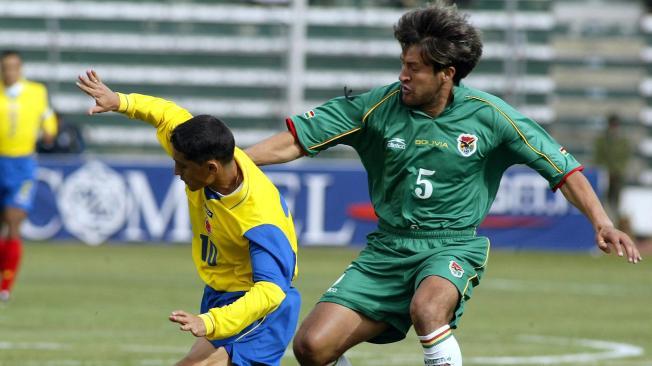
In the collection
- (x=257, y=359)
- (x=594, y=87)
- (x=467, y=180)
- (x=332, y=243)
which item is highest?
(x=467, y=180)

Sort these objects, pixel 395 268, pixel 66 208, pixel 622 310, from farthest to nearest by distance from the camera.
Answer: pixel 66 208
pixel 622 310
pixel 395 268

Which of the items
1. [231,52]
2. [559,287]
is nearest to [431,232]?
[559,287]

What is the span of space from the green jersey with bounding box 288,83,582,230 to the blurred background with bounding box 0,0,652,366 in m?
7.61

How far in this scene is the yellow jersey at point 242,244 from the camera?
608cm

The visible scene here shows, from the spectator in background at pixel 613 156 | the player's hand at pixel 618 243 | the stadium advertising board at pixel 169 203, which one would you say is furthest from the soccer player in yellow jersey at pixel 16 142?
the spectator in background at pixel 613 156

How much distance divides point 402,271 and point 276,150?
890 millimetres

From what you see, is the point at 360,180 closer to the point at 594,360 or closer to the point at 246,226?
the point at 594,360

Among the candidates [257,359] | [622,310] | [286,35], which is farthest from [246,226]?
[286,35]

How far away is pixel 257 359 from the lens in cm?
650

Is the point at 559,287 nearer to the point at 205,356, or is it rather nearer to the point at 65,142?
the point at 65,142

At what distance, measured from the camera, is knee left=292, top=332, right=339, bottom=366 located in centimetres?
693

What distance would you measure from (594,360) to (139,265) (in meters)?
9.18

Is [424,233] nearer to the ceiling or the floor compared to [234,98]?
nearer to the ceiling

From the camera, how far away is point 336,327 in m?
7.03
